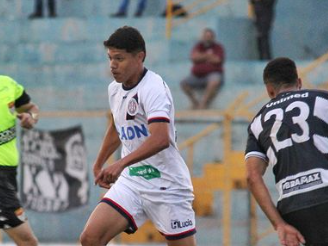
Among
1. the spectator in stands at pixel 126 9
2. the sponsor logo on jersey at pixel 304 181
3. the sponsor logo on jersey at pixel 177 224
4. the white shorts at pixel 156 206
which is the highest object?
the spectator in stands at pixel 126 9

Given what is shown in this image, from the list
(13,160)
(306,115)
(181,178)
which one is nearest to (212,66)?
(13,160)

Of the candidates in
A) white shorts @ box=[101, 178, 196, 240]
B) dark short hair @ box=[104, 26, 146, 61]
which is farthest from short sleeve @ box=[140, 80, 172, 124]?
white shorts @ box=[101, 178, 196, 240]

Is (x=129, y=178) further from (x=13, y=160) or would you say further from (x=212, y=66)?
(x=212, y=66)

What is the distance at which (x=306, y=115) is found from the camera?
232 inches

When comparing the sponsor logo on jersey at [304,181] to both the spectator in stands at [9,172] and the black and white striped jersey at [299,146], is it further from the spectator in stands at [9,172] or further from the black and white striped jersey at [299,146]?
the spectator in stands at [9,172]

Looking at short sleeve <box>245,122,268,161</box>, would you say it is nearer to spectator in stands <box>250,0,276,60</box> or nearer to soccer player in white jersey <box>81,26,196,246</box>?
soccer player in white jersey <box>81,26,196,246</box>

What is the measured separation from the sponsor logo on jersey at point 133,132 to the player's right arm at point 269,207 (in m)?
1.50

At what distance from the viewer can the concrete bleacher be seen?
668 inches

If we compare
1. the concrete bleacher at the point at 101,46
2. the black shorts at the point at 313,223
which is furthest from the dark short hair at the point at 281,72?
the concrete bleacher at the point at 101,46

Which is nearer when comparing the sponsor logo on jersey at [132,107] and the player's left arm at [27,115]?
the sponsor logo on jersey at [132,107]

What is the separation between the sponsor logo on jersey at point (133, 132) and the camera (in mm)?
7305

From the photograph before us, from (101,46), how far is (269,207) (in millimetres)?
12696

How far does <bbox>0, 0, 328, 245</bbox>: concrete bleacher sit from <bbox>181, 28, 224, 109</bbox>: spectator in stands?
35 centimetres

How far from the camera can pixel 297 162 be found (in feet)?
19.3
